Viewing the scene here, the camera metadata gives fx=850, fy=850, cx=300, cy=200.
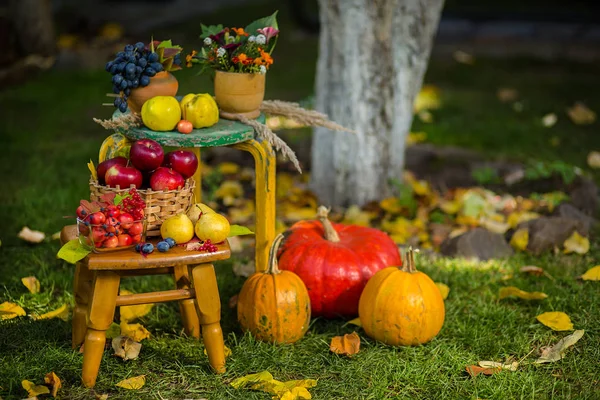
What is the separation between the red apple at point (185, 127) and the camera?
3354 millimetres

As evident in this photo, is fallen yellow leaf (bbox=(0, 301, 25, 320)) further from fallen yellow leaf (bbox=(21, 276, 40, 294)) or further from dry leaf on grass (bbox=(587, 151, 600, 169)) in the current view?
dry leaf on grass (bbox=(587, 151, 600, 169))

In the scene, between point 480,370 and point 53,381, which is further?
point 480,370

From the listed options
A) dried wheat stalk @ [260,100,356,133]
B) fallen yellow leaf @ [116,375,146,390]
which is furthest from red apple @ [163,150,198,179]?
fallen yellow leaf @ [116,375,146,390]

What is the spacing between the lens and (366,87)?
193 inches

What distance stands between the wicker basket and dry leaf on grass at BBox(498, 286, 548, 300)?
1629 mm

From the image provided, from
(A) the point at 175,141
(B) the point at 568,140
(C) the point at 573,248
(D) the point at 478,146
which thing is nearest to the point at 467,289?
(C) the point at 573,248

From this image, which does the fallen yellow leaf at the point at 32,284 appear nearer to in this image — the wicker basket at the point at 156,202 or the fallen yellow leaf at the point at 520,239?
the wicker basket at the point at 156,202

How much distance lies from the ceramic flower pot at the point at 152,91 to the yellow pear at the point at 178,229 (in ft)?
2.01

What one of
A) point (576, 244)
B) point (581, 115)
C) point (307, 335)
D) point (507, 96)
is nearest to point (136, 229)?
point (307, 335)

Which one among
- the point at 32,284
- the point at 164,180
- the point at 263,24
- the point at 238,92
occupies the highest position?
the point at 263,24

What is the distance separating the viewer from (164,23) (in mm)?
9828

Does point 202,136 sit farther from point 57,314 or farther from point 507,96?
point 507,96

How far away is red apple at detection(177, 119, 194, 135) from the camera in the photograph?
335 cm

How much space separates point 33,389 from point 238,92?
1432mm
